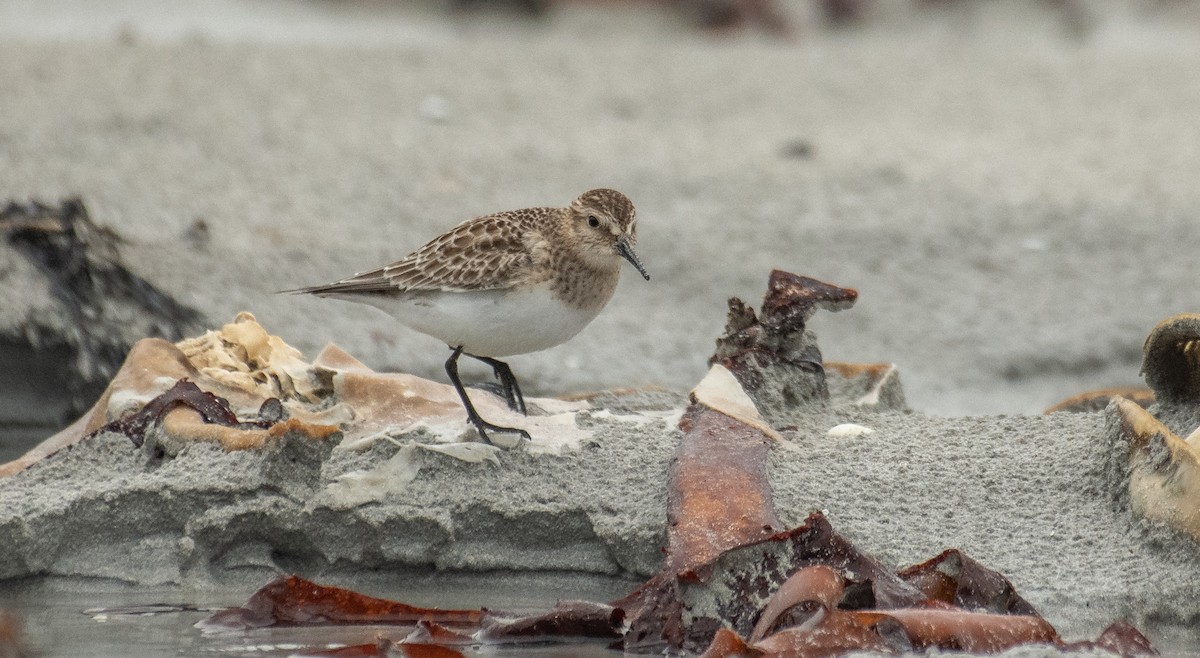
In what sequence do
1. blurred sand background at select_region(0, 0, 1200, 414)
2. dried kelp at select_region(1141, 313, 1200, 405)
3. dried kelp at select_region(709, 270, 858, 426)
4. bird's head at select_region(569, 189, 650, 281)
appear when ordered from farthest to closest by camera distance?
blurred sand background at select_region(0, 0, 1200, 414), bird's head at select_region(569, 189, 650, 281), dried kelp at select_region(709, 270, 858, 426), dried kelp at select_region(1141, 313, 1200, 405)

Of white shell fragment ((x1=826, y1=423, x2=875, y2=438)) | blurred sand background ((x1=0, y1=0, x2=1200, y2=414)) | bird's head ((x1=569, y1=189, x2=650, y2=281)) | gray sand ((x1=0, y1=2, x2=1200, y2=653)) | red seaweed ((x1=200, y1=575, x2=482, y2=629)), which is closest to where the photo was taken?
red seaweed ((x1=200, y1=575, x2=482, y2=629))

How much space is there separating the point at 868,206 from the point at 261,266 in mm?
3398

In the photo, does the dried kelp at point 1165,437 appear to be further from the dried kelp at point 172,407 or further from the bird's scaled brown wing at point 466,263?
the dried kelp at point 172,407

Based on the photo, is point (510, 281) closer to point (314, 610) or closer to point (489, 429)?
point (489, 429)

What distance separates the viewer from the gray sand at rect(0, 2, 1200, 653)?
4148 mm

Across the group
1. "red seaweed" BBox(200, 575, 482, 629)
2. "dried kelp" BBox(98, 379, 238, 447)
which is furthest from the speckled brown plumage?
"red seaweed" BBox(200, 575, 482, 629)

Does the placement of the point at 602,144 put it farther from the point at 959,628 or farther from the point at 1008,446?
the point at 959,628

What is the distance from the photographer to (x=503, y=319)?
4.79 metres

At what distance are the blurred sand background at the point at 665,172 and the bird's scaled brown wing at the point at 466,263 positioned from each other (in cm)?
180

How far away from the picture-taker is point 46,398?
6086 mm

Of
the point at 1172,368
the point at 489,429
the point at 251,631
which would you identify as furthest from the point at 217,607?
the point at 1172,368

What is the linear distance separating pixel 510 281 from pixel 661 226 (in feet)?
12.9

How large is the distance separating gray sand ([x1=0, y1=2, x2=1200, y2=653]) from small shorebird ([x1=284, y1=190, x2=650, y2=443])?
49 cm

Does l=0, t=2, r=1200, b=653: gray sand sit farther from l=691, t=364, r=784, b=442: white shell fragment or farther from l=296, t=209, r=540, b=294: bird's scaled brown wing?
l=296, t=209, r=540, b=294: bird's scaled brown wing
